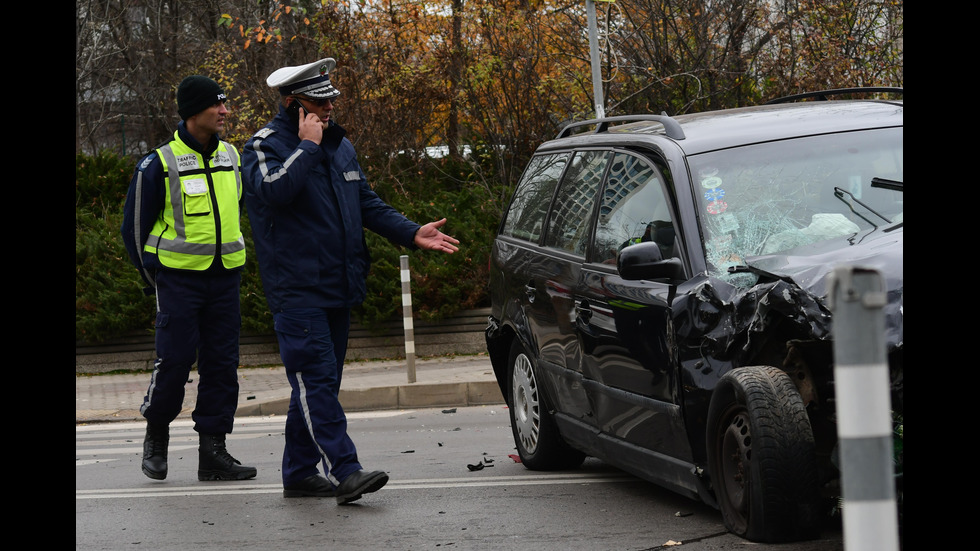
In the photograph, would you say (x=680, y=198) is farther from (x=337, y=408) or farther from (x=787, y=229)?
(x=337, y=408)

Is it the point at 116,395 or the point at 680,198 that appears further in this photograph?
the point at 116,395

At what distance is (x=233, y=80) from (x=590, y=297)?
13972 mm

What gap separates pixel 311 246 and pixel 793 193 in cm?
216

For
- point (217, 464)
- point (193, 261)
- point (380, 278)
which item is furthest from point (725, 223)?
point (380, 278)

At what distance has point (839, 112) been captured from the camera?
Answer: 17.9 ft

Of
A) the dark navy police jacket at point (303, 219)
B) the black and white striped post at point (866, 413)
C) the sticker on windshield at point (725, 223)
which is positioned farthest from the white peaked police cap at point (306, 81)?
the black and white striped post at point (866, 413)

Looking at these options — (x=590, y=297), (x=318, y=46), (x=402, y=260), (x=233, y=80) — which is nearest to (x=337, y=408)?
(x=590, y=297)

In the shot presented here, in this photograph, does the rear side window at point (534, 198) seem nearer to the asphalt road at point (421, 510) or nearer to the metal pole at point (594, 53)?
the asphalt road at point (421, 510)

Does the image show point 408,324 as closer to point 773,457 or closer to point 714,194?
point 714,194

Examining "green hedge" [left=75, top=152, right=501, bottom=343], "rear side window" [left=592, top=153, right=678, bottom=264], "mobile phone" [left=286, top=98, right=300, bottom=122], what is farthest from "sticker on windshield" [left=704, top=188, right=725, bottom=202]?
"green hedge" [left=75, top=152, right=501, bottom=343]

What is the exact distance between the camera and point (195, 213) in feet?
22.0
